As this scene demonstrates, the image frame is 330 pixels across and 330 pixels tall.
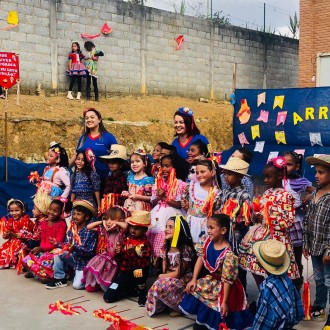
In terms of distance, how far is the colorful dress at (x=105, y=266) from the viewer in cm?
602

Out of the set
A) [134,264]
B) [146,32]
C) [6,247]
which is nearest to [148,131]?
[146,32]

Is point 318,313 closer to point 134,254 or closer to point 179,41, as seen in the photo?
point 134,254

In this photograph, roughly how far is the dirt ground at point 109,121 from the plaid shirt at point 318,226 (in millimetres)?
9330

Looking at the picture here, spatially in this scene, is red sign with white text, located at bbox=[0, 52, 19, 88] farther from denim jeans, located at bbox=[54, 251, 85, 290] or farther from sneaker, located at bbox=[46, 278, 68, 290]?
sneaker, located at bbox=[46, 278, 68, 290]

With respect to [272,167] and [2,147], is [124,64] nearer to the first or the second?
[2,147]

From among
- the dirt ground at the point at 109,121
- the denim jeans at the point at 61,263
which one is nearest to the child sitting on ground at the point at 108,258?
the denim jeans at the point at 61,263

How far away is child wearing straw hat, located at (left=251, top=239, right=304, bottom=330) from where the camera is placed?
416 centimetres

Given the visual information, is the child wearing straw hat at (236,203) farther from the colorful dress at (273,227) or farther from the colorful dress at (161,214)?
the colorful dress at (161,214)

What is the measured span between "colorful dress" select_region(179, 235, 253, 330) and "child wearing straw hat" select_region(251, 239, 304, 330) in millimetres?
577

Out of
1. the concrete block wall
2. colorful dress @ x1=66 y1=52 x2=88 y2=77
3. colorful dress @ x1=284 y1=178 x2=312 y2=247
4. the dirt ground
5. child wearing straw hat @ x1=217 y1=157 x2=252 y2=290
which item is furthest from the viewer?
colorful dress @ x1=66 y1=52 x2=88 y2=77

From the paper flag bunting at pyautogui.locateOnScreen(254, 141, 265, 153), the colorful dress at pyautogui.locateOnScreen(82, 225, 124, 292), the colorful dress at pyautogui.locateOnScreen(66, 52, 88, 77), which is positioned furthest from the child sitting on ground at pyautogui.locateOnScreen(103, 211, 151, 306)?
the colorful dress at pyautogui.locateOnScreen(66, 52, 88, 77)

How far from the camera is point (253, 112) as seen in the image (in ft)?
36.7

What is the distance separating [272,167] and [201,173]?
0.71 metres

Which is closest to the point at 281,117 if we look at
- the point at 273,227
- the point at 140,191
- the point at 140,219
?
the point at 140,191
